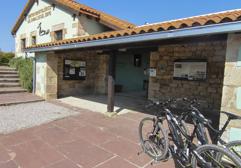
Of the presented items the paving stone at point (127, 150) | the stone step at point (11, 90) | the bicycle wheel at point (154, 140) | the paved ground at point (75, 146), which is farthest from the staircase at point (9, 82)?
the bicycle wheel at point (154, 140)

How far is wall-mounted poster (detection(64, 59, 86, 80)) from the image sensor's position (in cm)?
832

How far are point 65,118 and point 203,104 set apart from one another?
14.7 ft

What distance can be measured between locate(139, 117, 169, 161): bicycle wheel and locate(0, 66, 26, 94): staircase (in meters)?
7.20


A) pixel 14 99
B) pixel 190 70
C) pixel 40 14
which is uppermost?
pixel 40 14

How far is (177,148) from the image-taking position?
2.80 m

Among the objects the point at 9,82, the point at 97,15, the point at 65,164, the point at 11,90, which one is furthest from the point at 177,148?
the point at 9,82

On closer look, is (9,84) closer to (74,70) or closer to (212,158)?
(74,70)

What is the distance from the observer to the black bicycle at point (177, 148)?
7.27 feet

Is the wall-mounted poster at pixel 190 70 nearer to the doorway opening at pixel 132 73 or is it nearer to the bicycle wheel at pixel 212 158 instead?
the doorway opening at pixel 132 73

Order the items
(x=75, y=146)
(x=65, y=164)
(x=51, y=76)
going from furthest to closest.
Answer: (x=51, y=76)
(x=75, y=146)
(x=65, y=164)

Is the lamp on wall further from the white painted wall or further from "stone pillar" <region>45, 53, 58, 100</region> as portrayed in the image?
"stone pillar" <region>45, 53, 58, 100</region>

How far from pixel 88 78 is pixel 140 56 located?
3.96 metres

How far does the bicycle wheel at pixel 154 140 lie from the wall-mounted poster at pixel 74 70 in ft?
18.6

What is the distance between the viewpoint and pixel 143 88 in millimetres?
12000
